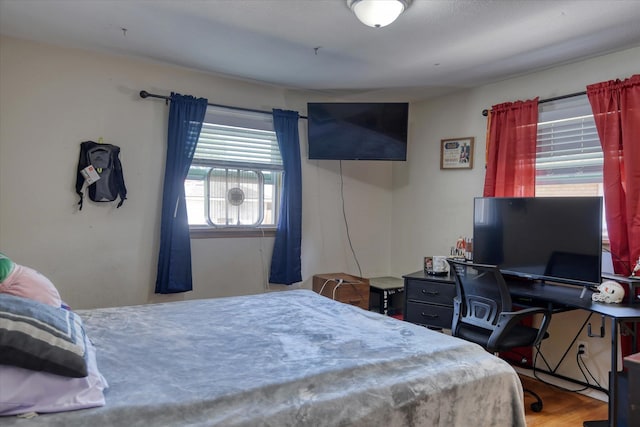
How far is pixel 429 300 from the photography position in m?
3.33

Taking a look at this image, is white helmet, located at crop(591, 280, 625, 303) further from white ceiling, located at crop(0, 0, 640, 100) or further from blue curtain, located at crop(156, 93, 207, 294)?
blue curtain, located at crop(156, 93, 207, 294)

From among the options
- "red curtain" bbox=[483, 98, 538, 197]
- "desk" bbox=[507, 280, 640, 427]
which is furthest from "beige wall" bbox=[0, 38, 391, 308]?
"desk" bbox=[507, 280, 640, 427]

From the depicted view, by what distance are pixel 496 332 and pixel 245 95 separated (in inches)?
113

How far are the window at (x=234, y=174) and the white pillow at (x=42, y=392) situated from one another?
98.6 inches

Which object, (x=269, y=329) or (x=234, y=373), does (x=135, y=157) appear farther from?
(x=234, y=373)

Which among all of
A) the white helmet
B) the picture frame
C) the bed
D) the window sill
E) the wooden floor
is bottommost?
the wooden floor

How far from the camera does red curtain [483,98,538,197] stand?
3.37 metres

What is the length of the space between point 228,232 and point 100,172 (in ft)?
3.79

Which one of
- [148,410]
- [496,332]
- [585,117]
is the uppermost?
[585,117]

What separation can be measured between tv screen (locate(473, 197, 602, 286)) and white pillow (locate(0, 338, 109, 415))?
2.87 metres

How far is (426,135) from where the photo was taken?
436 centimetres

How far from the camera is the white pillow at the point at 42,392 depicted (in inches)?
43.9

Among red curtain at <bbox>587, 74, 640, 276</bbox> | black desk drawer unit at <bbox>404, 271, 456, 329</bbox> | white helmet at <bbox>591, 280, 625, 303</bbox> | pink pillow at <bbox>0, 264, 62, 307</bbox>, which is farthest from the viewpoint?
black desk drawer unit at <bbox>404, 271, 456, 329</bbox>

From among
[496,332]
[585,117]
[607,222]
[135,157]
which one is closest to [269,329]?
[496,332]
